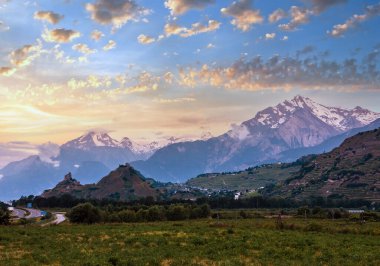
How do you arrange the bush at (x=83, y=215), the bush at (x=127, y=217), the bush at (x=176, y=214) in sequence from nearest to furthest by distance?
the bush at (x=83, y=215) → the bush at (x=127, y=217) → the bush at (x=176, y=214)


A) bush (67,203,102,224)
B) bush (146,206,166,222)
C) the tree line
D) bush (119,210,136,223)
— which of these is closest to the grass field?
bush (67,203,102,224)

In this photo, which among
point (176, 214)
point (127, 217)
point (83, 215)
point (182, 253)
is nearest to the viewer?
point (182, 253)

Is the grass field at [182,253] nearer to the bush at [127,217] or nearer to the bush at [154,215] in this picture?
the bush at [127,217]

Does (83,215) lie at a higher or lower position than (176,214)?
higher

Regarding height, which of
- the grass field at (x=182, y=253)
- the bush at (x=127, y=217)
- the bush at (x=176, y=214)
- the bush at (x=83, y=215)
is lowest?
the bush at (x=176, y=214)

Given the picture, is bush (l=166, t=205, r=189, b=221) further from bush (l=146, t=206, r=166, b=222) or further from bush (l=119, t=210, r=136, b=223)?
bush (l=119, t=210, r=136, b=223)

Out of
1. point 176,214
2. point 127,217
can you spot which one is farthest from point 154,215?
point 176,214

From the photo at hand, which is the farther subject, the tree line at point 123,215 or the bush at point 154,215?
the bush at point 154,215

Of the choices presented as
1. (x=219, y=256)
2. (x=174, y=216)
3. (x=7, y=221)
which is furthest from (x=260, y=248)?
(x=174, y=216)

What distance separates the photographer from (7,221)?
416 ft

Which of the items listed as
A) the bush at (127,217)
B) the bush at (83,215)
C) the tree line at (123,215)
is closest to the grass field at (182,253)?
the bush at (83,215)

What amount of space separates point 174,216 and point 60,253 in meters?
136

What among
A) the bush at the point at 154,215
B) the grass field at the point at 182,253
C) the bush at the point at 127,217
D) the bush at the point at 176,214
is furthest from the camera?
the bush at the point at 176,214

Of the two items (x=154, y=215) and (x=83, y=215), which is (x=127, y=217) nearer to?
(x=154, y=215)
